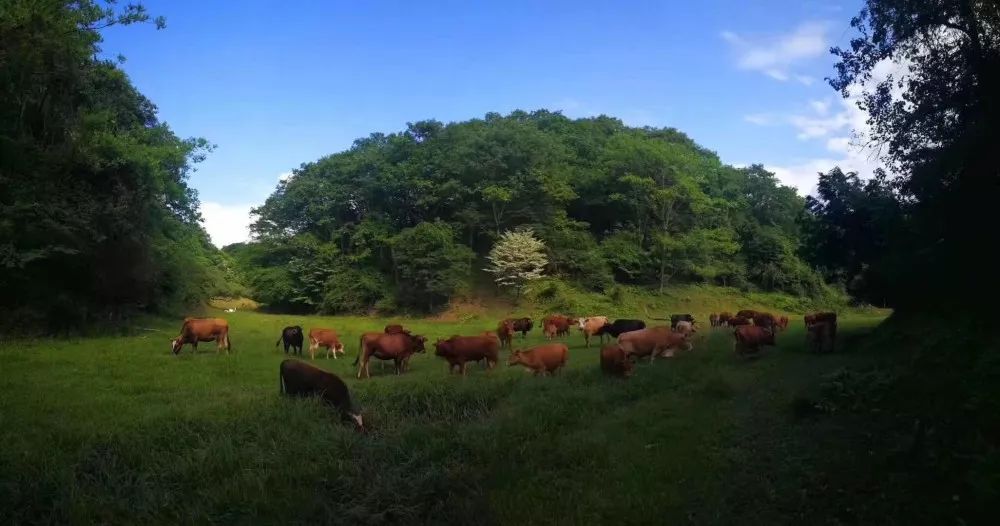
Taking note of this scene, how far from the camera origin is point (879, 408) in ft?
26.9

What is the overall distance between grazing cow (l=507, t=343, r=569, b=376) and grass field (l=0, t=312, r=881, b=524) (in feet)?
6.08

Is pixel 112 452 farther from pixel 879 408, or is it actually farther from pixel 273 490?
pixel 879 408

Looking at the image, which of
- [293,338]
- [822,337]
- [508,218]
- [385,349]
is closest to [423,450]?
[385,349]

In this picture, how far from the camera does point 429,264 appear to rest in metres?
45.2

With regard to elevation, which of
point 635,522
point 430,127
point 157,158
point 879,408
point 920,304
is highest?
point 430,127

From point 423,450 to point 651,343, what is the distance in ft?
33.6

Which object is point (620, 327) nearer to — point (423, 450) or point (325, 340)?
point (325, 340)

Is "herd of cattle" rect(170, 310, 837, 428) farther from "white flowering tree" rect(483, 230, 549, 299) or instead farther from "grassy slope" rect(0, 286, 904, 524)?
"white flowering tree" rect(483, 230, 549, 299)

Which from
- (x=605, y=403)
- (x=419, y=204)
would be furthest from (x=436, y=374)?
(x=419, y=204)

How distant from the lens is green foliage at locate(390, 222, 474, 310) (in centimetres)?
4444

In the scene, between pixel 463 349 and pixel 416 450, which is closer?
pixel 416 450

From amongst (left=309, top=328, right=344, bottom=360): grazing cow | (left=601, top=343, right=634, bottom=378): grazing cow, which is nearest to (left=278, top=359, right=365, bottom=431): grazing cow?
(left=601, top=343, right=634, bottom=378): grazing cow

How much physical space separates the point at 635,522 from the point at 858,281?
15.5m

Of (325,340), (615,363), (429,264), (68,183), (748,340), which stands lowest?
(615,363)
